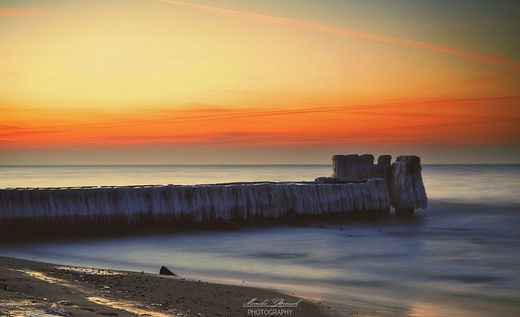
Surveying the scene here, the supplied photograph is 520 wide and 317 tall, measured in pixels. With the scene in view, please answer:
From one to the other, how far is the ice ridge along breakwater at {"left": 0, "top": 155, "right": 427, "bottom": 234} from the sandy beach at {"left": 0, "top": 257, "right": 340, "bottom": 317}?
5.75m

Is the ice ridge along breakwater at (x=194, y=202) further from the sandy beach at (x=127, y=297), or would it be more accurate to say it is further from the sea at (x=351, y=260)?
the sandy beach at (x=127, y=297)

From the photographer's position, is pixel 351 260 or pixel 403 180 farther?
pixel 403 180

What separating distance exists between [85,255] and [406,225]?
11693 mm

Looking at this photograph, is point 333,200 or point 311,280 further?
point 333,200

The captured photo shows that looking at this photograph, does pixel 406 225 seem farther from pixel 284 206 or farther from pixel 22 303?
pixel 22 303

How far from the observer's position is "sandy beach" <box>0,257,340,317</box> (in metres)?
5.83

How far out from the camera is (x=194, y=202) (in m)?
17.9

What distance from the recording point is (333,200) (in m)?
20.7

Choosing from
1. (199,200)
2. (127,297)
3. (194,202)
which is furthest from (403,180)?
(127,297)

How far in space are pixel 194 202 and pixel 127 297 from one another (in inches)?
417

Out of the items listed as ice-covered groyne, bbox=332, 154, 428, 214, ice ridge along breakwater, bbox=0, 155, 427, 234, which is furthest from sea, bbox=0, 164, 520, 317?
ice-covered groyne, bbox=332, 154, 428, 214

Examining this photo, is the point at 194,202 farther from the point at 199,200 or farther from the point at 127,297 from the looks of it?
the point at 127,297

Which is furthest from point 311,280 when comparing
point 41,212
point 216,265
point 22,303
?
point 41,212

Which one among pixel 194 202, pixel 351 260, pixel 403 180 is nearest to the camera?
pixel 351 260
